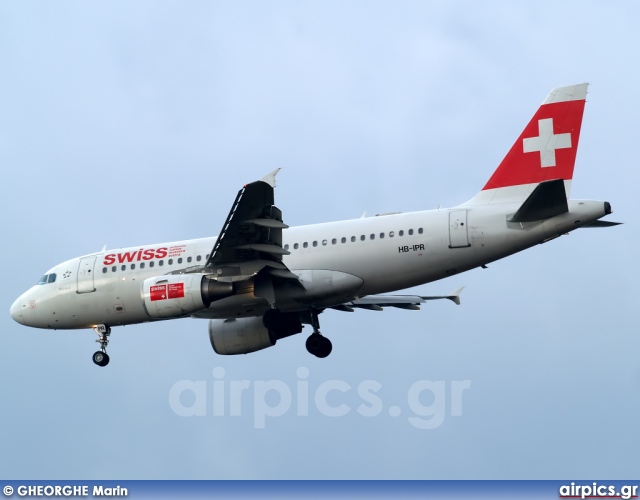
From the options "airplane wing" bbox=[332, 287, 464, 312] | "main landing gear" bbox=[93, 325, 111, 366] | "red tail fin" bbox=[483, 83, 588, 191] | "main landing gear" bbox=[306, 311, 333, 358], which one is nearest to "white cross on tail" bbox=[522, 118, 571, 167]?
"red tail fin" bbox=[483, 83, 588, 191]

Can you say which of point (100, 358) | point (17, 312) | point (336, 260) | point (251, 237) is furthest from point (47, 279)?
point (336, 260)

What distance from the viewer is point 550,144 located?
40.6 m

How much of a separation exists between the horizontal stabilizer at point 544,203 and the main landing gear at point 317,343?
28.6 feet

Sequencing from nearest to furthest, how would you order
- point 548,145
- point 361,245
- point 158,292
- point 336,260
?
point 158,292, point 548,145, point 361,245, point 336,260

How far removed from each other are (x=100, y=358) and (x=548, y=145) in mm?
16602

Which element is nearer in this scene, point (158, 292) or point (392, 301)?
point (158, 292)

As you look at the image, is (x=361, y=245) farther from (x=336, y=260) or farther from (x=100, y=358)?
(x=100, y=358)

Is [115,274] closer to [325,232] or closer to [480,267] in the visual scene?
[325,232]

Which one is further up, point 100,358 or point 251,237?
point 251,237

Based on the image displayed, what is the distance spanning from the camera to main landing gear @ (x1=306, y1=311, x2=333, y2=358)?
44875 mm

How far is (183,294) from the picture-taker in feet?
132

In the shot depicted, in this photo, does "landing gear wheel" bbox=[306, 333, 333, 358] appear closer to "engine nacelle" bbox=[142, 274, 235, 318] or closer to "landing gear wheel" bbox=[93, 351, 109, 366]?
"engine nacelle" bbox=[142, 274, 235, 318]

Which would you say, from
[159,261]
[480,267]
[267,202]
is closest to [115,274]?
[159,261]

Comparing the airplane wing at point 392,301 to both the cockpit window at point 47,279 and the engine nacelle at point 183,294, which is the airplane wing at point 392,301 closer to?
the engine nacelle at point 183,294
